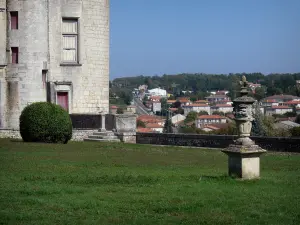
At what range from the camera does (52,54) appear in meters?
34.3

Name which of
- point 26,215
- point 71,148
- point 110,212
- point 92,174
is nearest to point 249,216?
point 110,212

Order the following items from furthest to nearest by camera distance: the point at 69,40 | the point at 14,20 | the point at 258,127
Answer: the point at 258,127
the point at 69,40
the point at 14,20

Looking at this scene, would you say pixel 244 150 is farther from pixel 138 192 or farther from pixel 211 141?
pixel 211 141

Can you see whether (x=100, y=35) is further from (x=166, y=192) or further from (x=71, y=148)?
(x=166, y=192)

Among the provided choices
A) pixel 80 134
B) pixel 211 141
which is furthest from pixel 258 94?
pixel 80 134

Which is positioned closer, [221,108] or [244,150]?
[244,150]

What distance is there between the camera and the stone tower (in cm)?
3378

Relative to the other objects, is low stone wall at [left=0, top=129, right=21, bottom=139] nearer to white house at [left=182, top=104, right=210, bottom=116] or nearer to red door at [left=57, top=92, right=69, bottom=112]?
red door at [left=57, top=92, right=69, bottom=112]

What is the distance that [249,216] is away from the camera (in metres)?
10.6

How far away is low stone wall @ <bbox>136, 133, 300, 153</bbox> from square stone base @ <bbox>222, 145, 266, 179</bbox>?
38.3 ft

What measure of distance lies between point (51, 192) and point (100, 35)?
23.9 metres

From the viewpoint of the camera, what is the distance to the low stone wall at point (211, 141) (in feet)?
86.2

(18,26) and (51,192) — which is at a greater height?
(18,26)

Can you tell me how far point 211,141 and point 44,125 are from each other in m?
7.65
